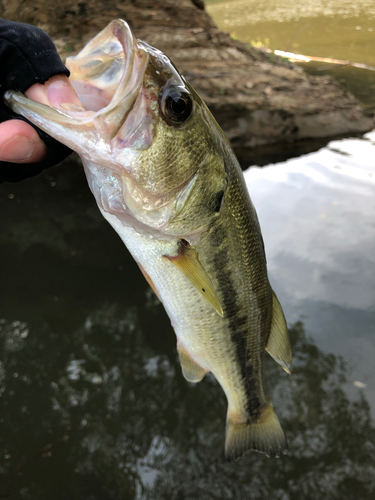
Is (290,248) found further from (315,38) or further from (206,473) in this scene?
(315,38)

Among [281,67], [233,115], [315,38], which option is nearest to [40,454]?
[233,115]

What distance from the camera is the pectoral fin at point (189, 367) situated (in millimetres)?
1866

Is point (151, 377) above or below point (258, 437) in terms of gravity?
below

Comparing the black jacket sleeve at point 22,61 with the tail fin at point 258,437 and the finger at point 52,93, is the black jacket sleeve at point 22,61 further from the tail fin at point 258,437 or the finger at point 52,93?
the tail fin at point 258,437

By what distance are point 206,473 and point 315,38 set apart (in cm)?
1559

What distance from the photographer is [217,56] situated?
7227mm

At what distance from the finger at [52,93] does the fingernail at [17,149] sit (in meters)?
0.14

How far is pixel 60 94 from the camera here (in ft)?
3.79

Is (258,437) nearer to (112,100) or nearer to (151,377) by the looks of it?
(151,377)

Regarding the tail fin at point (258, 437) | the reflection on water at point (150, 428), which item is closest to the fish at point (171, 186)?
the tail fin at point (258, 437)

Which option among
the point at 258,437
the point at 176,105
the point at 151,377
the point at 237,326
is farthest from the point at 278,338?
the point at 151,377

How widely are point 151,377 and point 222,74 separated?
6.04 m

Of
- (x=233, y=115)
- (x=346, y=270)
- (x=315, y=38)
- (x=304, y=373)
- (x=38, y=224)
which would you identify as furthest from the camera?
(x=315, y=38)

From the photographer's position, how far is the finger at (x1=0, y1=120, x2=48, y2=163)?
1.11 m
